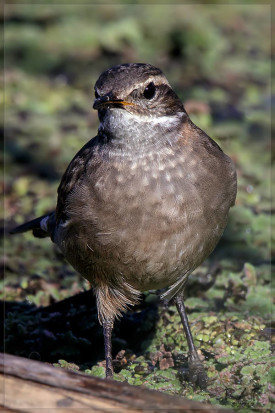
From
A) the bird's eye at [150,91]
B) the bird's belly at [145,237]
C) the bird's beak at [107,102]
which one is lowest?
the bird's belly at [145,237]

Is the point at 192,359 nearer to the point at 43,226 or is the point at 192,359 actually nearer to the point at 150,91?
the point at 43,226

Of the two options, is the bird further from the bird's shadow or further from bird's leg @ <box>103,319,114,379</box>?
the bird's shadow

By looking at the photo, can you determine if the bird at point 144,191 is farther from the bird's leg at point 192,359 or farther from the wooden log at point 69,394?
the wooden log at point 69,394

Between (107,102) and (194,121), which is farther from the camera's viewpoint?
(194,121)

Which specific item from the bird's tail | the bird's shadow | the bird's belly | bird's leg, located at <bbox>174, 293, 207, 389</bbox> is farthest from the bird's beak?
the bird's shadow

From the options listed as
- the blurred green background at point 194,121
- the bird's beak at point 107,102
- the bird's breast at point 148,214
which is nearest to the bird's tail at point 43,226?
the blurred green background at point 194,121

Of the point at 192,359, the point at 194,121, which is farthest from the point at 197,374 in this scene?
the point at 194,121
